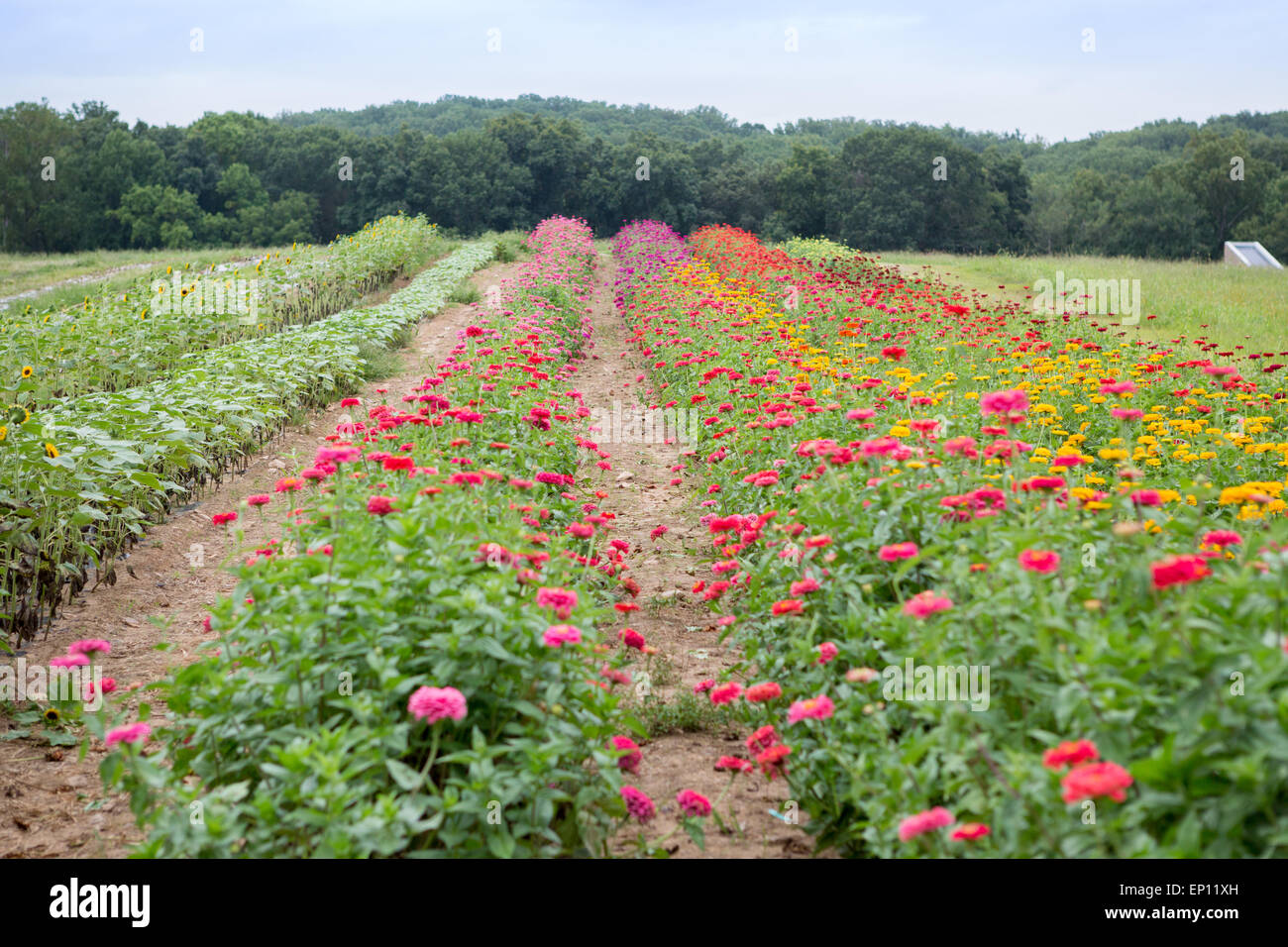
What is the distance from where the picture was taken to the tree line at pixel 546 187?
35656mm

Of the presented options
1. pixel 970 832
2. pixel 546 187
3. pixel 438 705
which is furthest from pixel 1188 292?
pixel 546 187

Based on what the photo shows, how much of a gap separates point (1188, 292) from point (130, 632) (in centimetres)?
1431

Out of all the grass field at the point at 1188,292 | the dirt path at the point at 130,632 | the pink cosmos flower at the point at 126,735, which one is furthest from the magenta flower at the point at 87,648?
the grass field at the point at 1188,292

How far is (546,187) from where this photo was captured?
3981cm

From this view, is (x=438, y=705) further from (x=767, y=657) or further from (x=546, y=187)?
(x=546, y=187)

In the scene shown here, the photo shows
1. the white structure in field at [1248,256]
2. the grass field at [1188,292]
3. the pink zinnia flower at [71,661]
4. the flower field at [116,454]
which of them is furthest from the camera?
the white structure in field at [1248,256]

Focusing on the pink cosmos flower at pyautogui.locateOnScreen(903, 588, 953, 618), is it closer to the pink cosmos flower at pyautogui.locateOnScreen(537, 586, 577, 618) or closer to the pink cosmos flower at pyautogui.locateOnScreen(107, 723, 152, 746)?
the pink cosmos flower at pyautogui.locateOnScreen(537, 586, 577, 618)

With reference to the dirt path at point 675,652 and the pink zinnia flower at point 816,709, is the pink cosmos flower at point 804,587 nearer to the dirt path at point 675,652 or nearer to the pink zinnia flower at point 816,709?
the pink zinnia flower at point 816,709

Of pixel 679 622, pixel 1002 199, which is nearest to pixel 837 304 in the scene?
pixel 679 622

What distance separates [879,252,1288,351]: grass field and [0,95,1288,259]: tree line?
1785cm

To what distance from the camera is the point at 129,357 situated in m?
7.36

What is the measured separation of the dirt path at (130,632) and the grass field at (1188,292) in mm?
8219

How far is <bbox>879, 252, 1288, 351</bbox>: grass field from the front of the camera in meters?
9.63

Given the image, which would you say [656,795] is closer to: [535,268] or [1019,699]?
[1019,699]
